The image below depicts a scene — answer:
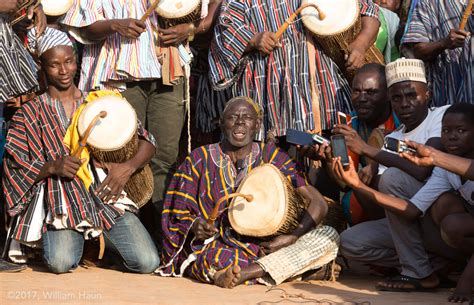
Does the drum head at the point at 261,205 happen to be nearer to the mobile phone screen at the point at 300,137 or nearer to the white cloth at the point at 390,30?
the mobile phone screen at the point at 300,137

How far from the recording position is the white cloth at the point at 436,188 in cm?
598

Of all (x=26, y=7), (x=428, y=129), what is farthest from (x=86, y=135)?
(x=428, y=129)

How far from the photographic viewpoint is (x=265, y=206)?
6488 millimetres

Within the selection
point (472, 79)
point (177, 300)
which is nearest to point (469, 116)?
point (472, 79)

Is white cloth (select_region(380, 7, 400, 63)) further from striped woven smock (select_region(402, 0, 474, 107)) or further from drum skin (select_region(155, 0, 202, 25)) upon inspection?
drum skin (select_region(155, 0, 202, 25))

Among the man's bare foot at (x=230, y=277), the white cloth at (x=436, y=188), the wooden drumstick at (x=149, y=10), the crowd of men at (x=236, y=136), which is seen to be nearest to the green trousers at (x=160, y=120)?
the crowd of men at (x=236, y=136)

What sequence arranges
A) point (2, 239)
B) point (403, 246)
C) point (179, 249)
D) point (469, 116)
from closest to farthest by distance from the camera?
1. point (469, 116)
2. point (403, 246)
3. point (179, 249)
4. point (2, 239)

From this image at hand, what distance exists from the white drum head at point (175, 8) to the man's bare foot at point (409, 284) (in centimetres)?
249

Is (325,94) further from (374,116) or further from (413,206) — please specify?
(413,206)

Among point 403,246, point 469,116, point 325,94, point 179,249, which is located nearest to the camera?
point 469,116

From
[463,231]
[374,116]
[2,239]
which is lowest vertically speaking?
[2,239]

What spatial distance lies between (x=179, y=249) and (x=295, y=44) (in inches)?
68.2

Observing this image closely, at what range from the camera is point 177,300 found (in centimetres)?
579

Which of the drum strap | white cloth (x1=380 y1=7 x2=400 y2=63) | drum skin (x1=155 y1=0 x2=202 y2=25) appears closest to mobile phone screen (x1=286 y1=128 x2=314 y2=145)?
the drum strap
